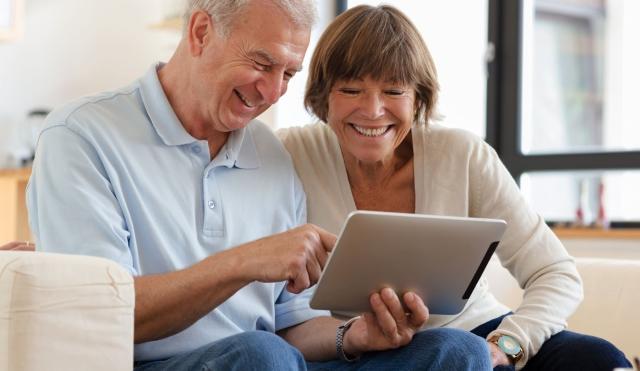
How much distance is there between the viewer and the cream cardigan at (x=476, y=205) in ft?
6.85

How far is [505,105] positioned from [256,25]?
280cm

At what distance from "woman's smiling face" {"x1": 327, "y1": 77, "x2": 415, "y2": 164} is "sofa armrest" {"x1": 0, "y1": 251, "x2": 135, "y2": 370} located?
81 cm

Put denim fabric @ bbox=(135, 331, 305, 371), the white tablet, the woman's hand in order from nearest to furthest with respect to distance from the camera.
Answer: denim fabric @ bbox=(135, 331, 305, 371) → the white tablet → the woman's hand

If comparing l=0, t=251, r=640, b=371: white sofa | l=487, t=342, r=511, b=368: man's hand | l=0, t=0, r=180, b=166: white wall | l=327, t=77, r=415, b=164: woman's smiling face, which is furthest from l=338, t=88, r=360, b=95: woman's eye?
l=0, t=0, r=180, b=166: white wall

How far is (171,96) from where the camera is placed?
6.30 ft

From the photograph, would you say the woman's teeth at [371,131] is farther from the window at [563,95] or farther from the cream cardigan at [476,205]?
the window at [563,95]

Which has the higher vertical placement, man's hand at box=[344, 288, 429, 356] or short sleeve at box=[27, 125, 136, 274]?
short sleeve at box=[27, 125, 136, 274]

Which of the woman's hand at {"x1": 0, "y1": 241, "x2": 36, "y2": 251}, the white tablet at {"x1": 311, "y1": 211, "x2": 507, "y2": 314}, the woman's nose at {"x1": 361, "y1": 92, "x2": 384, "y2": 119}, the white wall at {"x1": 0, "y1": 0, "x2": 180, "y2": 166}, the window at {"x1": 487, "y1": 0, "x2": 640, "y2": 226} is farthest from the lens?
the white wall at {"x1": 0, "y1": 0, "x2": 180, "y2": 166}

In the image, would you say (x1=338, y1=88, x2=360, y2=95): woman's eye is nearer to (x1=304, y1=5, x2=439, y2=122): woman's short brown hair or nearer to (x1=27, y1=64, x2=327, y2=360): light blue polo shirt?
(x1=304, y1=5, x2=439, y2=122): woman's short brown hair

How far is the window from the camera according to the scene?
4387mm

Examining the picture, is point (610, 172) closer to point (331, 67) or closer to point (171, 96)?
point (331, 67)

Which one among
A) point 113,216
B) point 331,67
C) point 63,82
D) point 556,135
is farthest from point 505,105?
point 113,216

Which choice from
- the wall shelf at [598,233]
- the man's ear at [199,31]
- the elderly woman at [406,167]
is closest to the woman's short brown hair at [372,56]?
the elderly woman at [406,167]

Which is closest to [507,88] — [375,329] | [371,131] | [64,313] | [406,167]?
[406,167]
